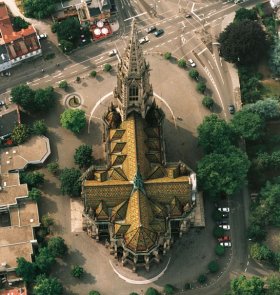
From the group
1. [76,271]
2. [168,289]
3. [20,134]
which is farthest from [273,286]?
[20,134]

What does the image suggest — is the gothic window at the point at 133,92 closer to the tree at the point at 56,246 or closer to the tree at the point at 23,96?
the tree at the point at 23,96

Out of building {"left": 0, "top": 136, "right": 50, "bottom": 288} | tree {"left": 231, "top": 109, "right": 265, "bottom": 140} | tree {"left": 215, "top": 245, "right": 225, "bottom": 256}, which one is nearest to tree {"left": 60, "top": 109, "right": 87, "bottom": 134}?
building {"left": 0, "top": 136, "right": 50, "bottom": 288}

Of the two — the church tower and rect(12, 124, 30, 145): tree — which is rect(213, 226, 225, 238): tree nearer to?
the church tower

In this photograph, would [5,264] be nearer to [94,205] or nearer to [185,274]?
[94,205]

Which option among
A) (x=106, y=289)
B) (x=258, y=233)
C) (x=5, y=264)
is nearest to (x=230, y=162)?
(x=258, y=233)

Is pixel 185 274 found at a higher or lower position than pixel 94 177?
lower

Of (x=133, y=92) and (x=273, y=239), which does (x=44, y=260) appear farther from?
(x=273, y=239)
